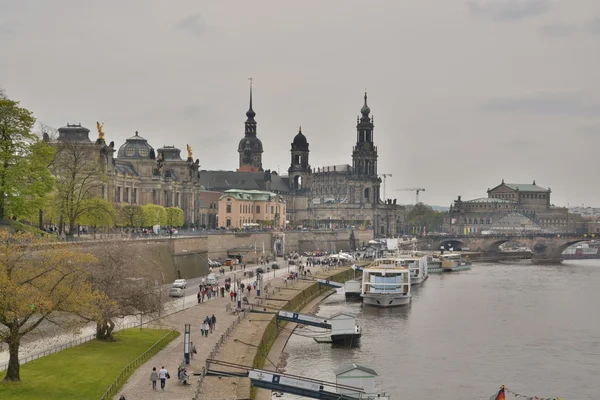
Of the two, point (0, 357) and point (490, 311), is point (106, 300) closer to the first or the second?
point (0, 357)

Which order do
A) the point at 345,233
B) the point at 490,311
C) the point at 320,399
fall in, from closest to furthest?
the point at 320,399 < the point at 490,311 < the point at 345,233

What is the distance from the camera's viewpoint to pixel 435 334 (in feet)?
214

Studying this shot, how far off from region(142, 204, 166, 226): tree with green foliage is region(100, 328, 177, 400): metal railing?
5281 cm

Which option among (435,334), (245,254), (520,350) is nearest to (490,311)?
(435,334)

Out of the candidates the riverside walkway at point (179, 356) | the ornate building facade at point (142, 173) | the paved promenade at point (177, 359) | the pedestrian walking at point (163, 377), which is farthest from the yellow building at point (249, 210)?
the pedestrian walking at point (163, 377)

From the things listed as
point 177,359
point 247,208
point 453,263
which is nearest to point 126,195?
point 247,208

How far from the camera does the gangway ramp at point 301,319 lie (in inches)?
2348

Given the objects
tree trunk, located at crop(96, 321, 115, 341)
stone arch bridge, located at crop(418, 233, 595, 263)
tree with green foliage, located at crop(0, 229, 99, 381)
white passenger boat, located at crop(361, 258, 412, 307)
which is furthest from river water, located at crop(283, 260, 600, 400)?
stone arch bridge, located at crop(418, 233, 595, 263)

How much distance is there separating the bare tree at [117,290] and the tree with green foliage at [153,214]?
51.9 meters

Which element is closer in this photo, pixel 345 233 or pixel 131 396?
pixel 131 396

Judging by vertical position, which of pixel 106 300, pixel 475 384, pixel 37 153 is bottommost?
pixel 475 384

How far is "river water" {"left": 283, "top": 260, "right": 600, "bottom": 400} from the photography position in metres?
47.3

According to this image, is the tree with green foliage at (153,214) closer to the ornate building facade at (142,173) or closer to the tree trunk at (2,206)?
the ornate building facade at (142,173)

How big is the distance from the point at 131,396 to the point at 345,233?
137943 mm
